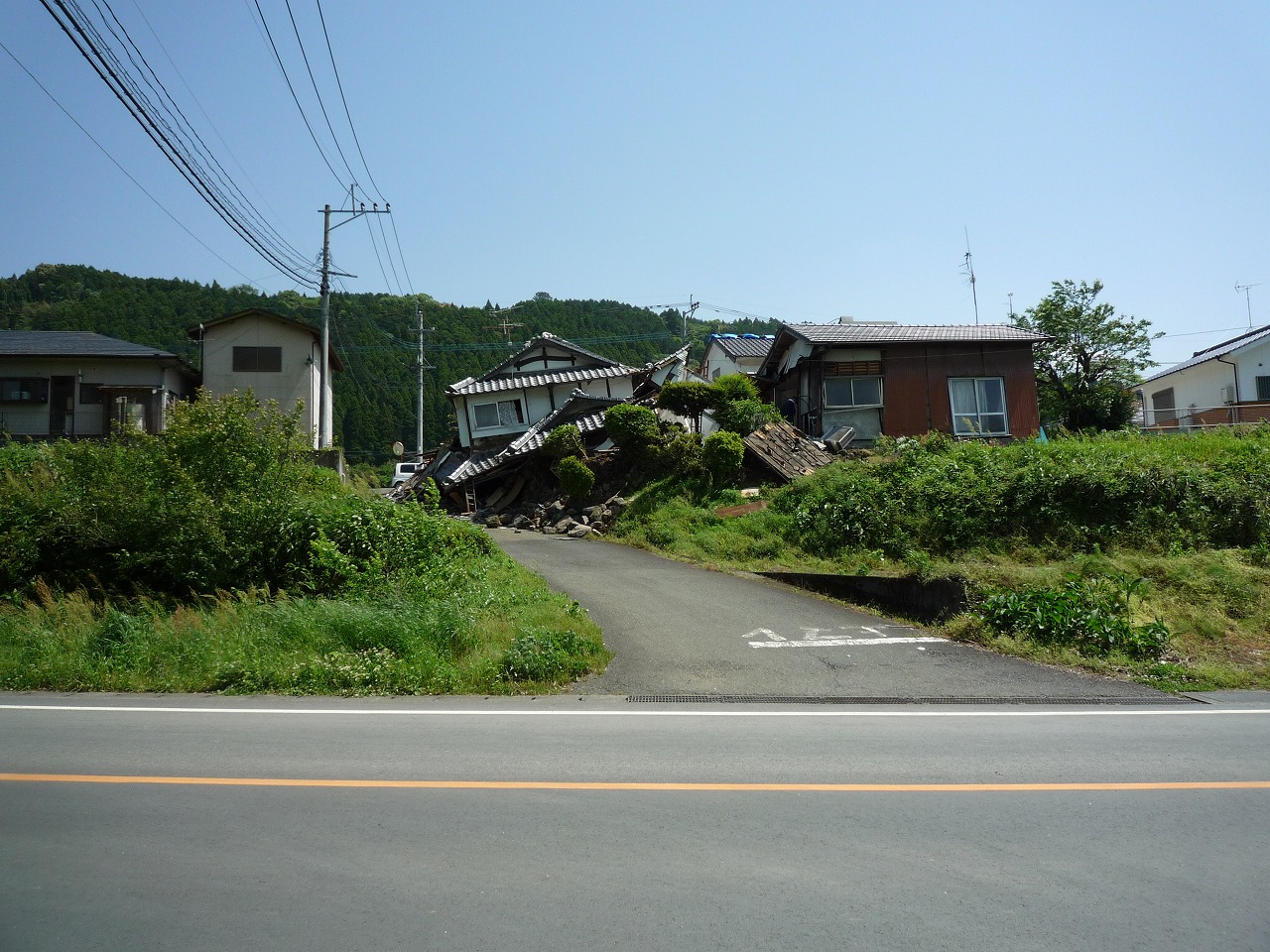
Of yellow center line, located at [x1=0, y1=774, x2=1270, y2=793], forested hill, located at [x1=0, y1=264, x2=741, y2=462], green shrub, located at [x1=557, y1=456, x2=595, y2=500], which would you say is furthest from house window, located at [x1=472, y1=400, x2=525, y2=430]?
yellow center line, located at [x1=0, y1=774, x2=1270, y2=793]

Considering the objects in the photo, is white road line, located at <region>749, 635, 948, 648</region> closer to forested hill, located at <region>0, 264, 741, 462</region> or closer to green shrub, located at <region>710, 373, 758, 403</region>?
green shrub, located at <region>710, 373, 758, 403</region>

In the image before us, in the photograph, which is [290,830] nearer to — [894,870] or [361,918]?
[361,918]

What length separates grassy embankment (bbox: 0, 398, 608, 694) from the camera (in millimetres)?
9711

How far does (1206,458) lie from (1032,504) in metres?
4.10

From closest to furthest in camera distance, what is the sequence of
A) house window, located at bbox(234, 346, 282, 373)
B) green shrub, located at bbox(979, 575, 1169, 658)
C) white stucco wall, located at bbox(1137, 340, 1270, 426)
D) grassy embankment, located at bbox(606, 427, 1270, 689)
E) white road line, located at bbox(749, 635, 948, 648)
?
green shrub, located at bbox(979, 575, 1169, 658), grassy embankment, located at bbox(606, 427, 1270, 689), white road line, located at bbox(749, 635, 948, 648), white stucco wall, located at bbox(1137, 340, 1270, 426), house window, located at bbox(234, 346, 282, 373)

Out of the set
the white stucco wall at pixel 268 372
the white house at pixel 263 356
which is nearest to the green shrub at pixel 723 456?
the white house at pixel 263 356

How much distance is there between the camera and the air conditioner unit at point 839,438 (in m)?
25.0

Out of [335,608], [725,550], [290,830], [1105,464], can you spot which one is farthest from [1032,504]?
[290,830]

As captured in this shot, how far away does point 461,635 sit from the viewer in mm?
10430

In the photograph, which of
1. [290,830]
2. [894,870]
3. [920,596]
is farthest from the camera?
[920,596]

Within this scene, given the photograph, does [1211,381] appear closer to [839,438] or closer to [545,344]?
[839,438]

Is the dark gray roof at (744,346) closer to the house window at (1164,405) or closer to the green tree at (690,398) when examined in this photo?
the house window at (1164,405)

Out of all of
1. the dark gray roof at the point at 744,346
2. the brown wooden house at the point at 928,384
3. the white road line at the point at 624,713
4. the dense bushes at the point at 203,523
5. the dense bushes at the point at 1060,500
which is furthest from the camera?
the dark gray roof at the point at 744,346

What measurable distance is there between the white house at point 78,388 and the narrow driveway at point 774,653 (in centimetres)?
2317
